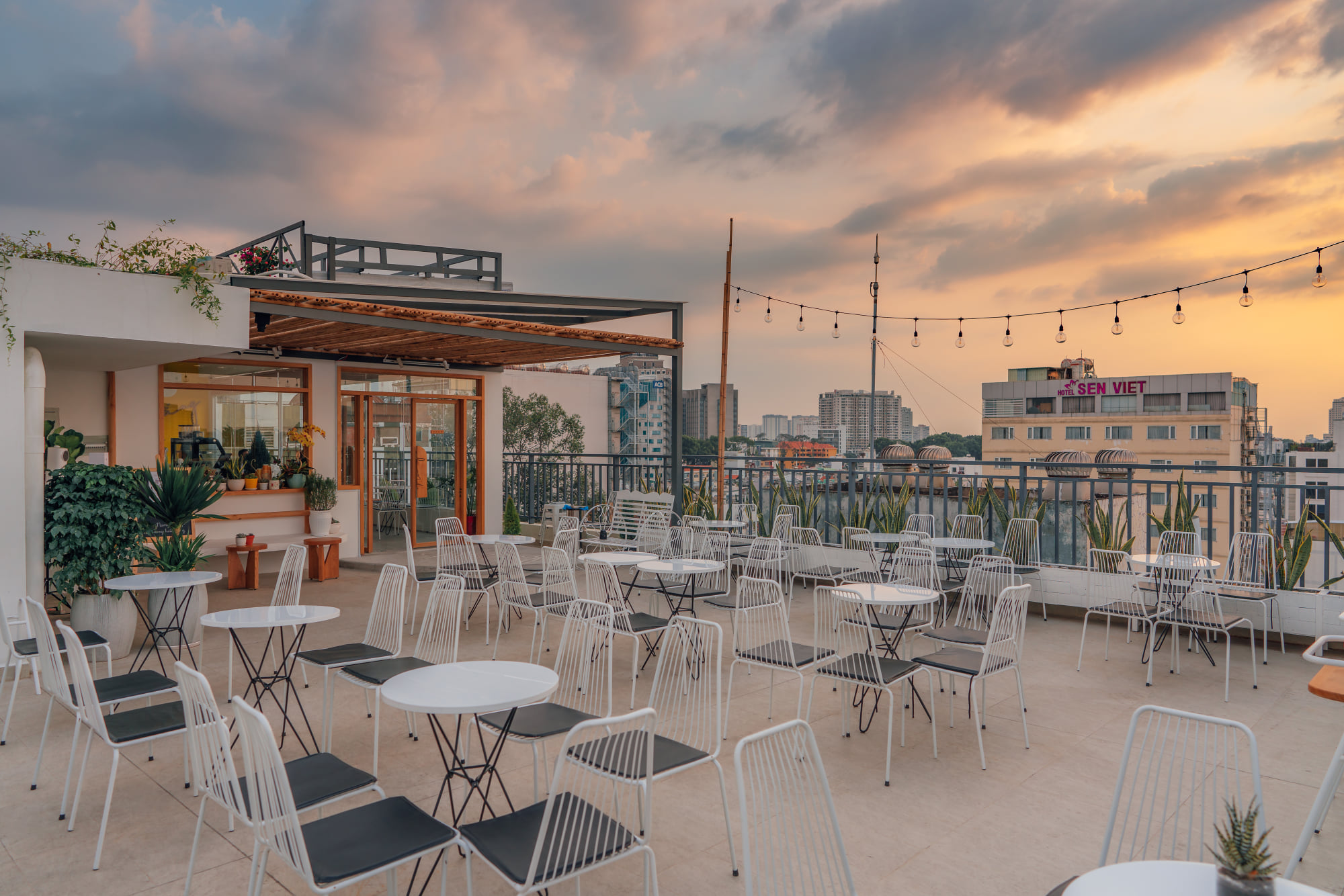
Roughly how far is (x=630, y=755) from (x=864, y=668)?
5.77 ft

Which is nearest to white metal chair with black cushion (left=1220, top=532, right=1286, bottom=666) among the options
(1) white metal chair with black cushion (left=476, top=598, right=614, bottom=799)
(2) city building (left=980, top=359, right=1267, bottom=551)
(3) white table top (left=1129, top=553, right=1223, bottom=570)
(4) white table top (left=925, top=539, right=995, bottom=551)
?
(3) white table top (left=1129, top=553, right=1223, bottom=570)

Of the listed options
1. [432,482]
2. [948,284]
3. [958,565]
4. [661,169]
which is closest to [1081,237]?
[948,284]

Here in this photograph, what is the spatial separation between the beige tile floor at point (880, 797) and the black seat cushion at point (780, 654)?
17.7 inches

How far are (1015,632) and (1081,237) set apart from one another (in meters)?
13.1

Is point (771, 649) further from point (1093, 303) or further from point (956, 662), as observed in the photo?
point (1093, 303)

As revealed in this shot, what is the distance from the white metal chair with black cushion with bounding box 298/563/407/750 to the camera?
3896 mm

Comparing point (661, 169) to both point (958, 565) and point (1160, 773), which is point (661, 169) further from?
point (1160, 773)

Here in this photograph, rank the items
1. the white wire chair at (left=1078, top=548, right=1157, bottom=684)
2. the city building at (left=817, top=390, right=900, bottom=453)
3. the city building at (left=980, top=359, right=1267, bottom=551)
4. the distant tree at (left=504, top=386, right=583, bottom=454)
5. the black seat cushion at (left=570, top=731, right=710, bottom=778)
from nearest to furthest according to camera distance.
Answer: the black seat cushion at (left=570, top=731, right=710, bottom=778) → the white wire chair at (left=1078, top=548, right=1157, bottom=684) → the city building at (left=817, top=390, right=900, bottom=453) → the distant tree at (left=504, top=386, right=583, bottom=454) → the city building at (left=980, top=359, right=1267, bottom=551)

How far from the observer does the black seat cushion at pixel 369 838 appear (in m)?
2.02

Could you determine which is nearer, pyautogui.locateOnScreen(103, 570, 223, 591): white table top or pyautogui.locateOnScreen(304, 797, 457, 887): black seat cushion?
pyautogui.locateOnScreen(304, 797, 457, 887): black seat cushion

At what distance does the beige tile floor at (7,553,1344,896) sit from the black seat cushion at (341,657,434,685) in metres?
0.47

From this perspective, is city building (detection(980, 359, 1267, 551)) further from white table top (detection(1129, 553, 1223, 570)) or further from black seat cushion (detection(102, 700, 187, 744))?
black seat cushion (detection(102, 700, 187, 744))

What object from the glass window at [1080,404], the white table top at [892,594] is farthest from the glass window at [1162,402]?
the white table top at [892,594]

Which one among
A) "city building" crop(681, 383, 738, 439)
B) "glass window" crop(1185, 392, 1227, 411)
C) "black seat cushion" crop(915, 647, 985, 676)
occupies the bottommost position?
"black seat cushion" crop(915, 647, 985, 676)
